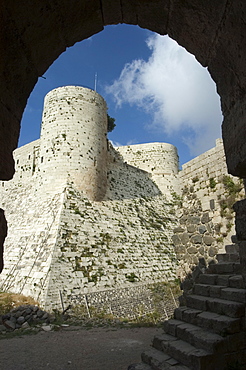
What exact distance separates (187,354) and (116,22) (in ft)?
14.0

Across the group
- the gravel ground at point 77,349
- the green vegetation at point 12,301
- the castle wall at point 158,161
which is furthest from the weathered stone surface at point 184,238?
the castle wall at point 158,161

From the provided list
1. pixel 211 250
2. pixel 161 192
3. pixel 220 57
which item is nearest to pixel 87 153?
pixel 161 192

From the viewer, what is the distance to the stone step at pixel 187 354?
2.95 metres

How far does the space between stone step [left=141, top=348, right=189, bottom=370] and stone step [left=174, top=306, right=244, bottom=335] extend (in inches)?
25.4

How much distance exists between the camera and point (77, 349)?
4.95 m

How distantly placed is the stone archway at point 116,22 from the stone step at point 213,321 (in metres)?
2.03

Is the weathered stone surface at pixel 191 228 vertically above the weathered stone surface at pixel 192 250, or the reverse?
the weathered stone surface at pixel 191 228

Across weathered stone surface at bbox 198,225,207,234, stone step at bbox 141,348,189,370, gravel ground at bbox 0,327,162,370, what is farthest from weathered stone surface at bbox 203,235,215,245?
stone step at bbox 141,348,189,370

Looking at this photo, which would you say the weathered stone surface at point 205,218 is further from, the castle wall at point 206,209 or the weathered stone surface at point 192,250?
the weathered stone surface at point 192,250

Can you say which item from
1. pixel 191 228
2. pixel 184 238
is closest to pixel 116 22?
pixel 191 228

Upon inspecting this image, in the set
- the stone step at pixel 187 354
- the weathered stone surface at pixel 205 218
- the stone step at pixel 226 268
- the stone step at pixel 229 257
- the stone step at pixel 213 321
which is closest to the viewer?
the stone step at pixel 187 354

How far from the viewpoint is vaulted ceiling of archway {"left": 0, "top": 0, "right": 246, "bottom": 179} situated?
7.81 ft

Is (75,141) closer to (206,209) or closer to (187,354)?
(206,209)

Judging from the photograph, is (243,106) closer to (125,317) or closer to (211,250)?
(211,250)
